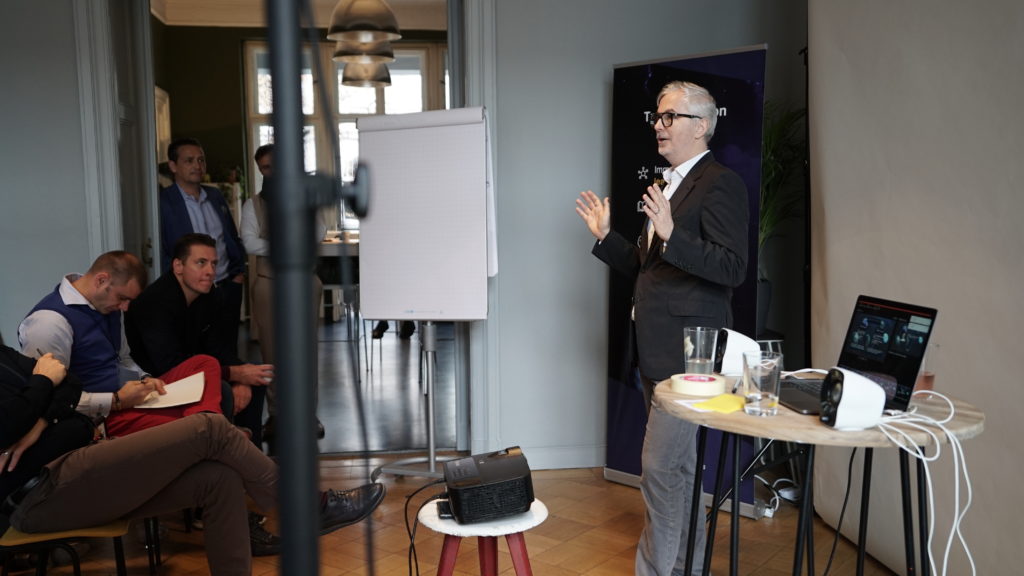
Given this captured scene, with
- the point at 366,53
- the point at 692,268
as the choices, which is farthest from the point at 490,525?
the point at 366,53

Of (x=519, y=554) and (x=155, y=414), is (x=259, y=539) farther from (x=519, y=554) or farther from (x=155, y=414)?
(x=519, y=554)

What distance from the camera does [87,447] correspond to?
7.64 ft

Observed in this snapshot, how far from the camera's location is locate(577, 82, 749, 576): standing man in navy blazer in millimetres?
2414

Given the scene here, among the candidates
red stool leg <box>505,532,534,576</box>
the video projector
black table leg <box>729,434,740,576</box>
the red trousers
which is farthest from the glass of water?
the red trousers

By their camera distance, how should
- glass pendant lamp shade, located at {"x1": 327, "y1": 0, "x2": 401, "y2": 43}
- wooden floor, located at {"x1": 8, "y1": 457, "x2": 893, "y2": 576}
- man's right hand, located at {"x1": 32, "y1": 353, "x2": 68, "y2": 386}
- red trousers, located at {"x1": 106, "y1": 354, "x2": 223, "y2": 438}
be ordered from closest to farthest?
man's right hand, located at {"x1": 32, "y1": 353, "x2": 68, "y2": 386} → red trousers, located at {"x1": 106, "y1": 354, "x2": 223, "y2": 438} → wooden floor, located at {"x1": 8, "y1": 457, "x2": 893, "y2": 576} → glass pendant lamp shade, located at {"x1": 327, "y1": 0, "x2": 401, "y2": 43}

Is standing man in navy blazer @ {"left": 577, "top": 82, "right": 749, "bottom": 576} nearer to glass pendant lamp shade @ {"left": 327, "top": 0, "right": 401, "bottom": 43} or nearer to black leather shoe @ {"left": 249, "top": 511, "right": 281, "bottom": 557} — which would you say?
black leather shoe @ {"left": 249, "top": 511, "right": 281, "bottom": 557}

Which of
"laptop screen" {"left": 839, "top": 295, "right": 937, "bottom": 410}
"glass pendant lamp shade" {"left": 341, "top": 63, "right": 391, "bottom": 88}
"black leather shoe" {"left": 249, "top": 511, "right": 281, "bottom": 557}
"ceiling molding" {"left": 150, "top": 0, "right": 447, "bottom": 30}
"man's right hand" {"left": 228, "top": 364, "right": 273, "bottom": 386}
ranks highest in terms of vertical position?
"ceiling molding" {"left": 150, "top": 0, "right": 447, "bottom": 30}

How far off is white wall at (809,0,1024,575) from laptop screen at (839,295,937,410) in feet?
2.00

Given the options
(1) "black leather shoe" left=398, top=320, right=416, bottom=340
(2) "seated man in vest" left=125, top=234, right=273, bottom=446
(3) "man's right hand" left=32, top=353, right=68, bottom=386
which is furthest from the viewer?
(1) "black leather shoe" left=398, top=320, right=416, bottom=340

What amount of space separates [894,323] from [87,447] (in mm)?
2040

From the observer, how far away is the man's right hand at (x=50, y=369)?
235 cm

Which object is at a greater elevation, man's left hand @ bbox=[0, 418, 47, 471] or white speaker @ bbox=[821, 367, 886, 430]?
white speaker @ bbox=[821, 367, 886, 430]

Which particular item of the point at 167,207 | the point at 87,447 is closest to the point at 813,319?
the point at 87,447

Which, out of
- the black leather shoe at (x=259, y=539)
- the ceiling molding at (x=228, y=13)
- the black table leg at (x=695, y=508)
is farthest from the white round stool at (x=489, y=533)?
the ceiling molding at (x=228, y=13)
